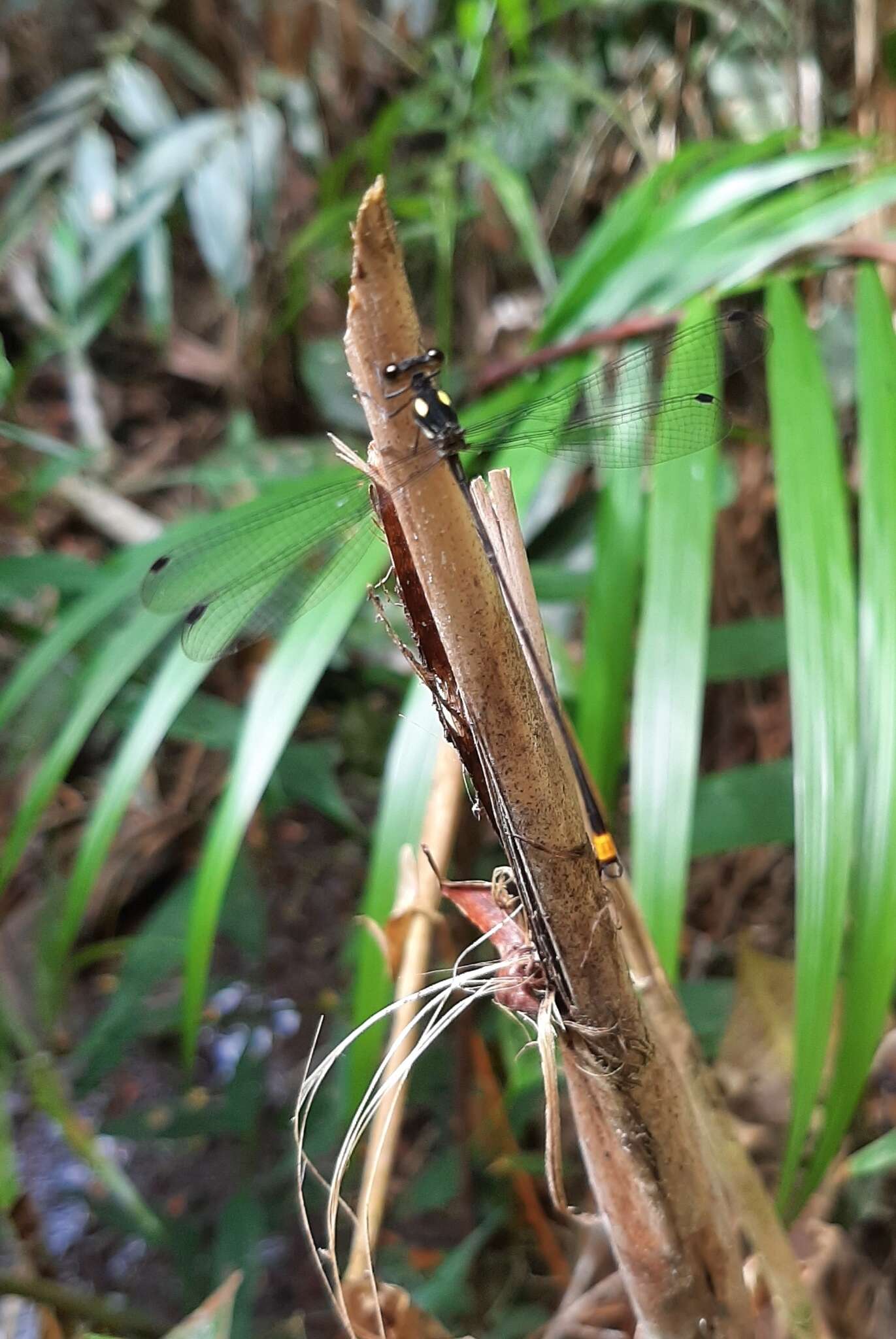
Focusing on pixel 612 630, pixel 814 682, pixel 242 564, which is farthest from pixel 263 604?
pixel 814 682

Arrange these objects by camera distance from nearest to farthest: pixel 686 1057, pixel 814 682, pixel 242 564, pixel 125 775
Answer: pixel 686 1057 → pixel 814 682 → pixel 242 564 → pixel 125 775

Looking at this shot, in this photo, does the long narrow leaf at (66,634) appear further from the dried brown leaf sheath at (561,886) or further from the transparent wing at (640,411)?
the dried brown leaf sheath at (561,886)

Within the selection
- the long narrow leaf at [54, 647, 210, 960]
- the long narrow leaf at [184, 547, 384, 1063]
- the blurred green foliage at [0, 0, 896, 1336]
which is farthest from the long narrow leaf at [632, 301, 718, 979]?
the long narrow leaf at [54, 647, 210, 960]

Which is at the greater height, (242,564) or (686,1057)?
(242,564)

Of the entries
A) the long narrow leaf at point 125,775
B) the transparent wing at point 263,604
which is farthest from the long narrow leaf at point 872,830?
the long narrow leaf at point 125,775

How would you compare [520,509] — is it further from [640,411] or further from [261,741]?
[261,741]

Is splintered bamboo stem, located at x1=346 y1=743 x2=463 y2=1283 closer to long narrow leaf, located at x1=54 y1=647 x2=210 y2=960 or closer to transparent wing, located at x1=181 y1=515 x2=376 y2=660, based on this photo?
transparent wing, located at x1=181 y1=515 x2=376 y2=660

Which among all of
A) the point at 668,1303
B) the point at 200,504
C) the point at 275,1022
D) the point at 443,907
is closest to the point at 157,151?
→ the point at 200,504
